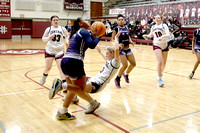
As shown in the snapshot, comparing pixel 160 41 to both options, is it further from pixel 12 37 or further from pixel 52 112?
pixel 12 37

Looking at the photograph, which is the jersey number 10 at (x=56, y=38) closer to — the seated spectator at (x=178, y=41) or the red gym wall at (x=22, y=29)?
the seated spectator at (x=178, y=41)

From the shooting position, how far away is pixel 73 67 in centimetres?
344

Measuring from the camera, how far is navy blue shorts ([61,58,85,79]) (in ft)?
11.3

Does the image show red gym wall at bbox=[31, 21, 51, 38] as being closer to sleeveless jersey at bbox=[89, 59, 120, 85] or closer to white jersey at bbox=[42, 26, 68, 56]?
white jersey at bbox=[42, 26, 68, 56]

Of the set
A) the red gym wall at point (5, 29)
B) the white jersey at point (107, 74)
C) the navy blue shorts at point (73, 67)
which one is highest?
the red gym wall at point (5, 29)

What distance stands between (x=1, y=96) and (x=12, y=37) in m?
22.8

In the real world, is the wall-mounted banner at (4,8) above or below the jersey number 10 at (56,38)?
above

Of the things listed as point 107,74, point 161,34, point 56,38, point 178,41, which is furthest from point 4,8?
point 107,74

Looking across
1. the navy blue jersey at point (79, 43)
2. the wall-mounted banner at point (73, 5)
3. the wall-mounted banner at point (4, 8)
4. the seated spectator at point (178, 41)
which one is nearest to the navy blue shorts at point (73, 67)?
the navy blue jersey at point (79, 43)

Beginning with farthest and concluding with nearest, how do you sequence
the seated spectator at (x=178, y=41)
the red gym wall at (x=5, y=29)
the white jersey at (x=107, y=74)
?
the red gym wall at (x=5, y=29) < the seated spectator at (x=178, y=41) < the white jersey at (x=107, y=74)

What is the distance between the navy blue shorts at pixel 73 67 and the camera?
3.44 metres

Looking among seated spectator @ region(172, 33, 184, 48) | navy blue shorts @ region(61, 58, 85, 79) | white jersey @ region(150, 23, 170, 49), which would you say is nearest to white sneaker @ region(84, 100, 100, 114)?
navy blue shorts @ region(61, 58, 85, 79)

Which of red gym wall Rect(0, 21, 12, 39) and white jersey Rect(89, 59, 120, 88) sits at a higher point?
red gym wall Rect(0, 21, 12, 39)

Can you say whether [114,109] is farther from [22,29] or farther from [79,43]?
[22,29]
